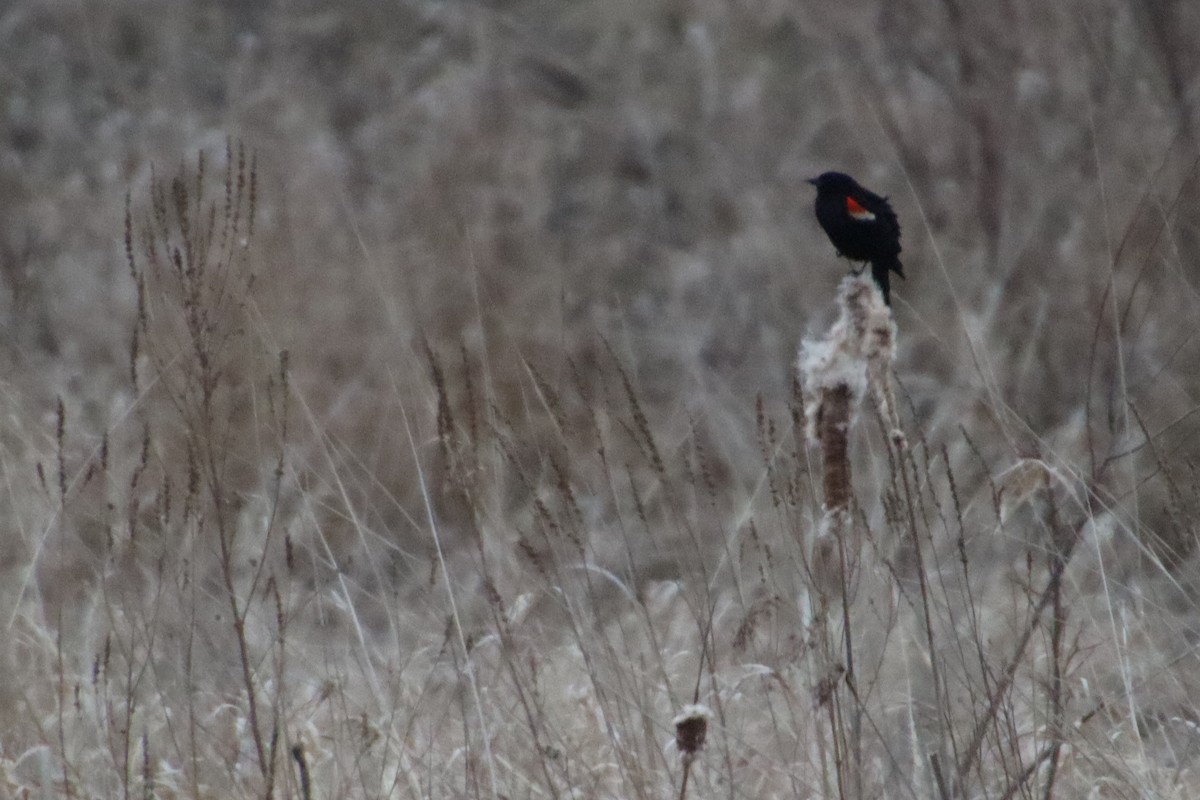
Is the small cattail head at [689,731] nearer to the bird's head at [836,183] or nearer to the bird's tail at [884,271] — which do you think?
the bird's tail at [884,271]

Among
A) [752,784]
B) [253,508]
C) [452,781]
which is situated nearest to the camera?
[452,781]

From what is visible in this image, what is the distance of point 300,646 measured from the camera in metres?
2.92

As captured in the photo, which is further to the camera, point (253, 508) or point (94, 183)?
point (94, 183)

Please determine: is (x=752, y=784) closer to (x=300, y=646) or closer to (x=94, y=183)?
(x=300, y=646)

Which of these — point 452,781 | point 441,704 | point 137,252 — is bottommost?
point 441,704

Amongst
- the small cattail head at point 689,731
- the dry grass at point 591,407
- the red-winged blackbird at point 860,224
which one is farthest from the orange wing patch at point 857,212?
the small cattail head at point 689,731

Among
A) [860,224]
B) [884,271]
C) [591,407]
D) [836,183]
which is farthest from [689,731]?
[836,183]

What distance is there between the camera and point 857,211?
8.36 feet

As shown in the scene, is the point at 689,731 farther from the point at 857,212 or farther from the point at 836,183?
the point at 836,183

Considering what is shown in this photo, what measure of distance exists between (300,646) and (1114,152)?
11.5ft

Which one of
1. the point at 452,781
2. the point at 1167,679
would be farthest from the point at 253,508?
the point at 1167,679

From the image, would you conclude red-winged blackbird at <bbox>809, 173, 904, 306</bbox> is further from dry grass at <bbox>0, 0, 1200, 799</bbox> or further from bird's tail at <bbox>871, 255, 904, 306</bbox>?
dry grass at <bbox>0, 0, 1200, 799</bbox>

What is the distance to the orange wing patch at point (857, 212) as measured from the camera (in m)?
2.51

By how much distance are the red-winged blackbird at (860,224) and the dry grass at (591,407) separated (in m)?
0.17
